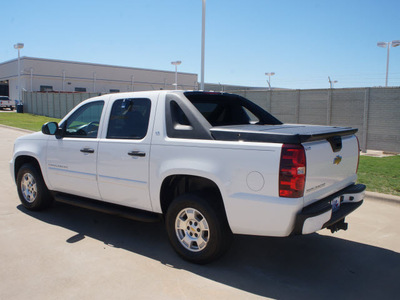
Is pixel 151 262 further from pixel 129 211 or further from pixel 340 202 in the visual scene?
pixel 340 202

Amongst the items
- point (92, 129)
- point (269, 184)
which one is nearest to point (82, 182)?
point (92, 129)

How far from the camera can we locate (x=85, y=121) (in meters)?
5.57

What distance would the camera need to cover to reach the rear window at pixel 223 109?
494 centimetres

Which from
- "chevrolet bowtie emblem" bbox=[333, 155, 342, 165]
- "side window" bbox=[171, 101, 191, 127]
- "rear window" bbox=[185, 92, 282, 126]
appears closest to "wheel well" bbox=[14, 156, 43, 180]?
"side window" bbox=[171, 101, 191, 127]

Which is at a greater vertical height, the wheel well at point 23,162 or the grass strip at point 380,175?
the wheel well at point 23,162

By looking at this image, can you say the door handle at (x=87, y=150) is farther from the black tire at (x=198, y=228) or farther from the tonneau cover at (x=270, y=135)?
the tonneau cover at (x=270, y=135)

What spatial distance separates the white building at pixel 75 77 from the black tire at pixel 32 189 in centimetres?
3950

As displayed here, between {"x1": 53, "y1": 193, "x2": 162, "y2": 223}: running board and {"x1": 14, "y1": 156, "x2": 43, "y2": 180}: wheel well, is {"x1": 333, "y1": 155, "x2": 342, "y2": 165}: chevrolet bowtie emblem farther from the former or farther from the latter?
{"x1": 14, "y1": 156, "x2": 43, "y2": 180}: wheel well

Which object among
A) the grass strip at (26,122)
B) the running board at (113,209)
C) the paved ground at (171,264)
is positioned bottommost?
the paved ground at (171,264)

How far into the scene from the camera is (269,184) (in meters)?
3.56

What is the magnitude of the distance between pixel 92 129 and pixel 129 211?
52.7 inches

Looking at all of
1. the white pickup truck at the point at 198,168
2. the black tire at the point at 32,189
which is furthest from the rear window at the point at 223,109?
the black tire at the point at 32,189

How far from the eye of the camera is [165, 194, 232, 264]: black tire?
395cm

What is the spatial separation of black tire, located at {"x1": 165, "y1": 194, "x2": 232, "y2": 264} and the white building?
4150cm
